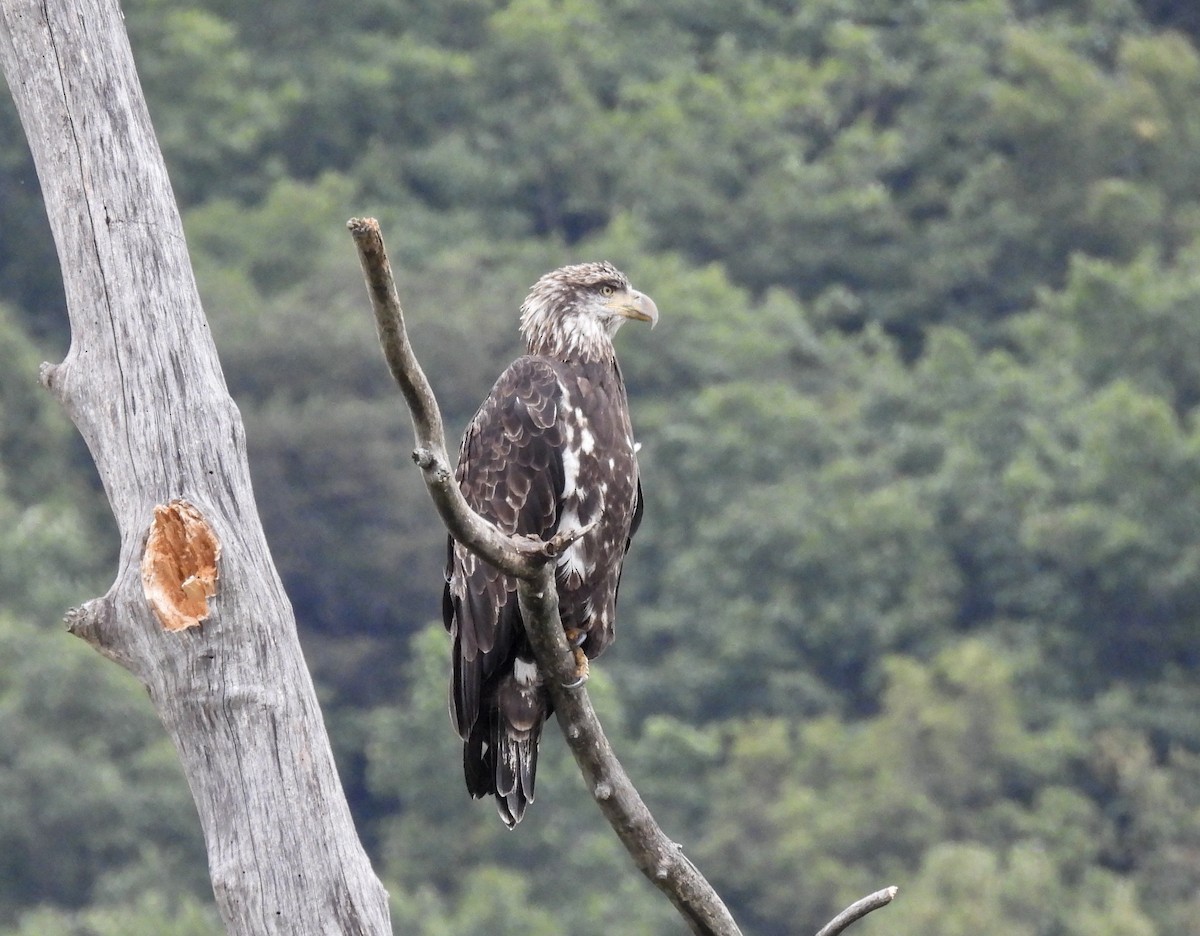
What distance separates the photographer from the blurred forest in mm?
27500

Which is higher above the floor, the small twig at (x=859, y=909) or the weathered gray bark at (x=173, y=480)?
the weathered gray bark at (x=173, y=480)

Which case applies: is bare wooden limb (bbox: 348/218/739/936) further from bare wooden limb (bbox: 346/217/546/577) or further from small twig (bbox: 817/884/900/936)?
small twig (bbox: 817/884/900/936)

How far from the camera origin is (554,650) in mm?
5172

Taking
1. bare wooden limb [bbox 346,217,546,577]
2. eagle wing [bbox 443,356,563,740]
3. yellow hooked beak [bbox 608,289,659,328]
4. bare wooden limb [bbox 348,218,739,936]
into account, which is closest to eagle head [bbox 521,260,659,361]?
yellow hooked beak [bbox 608,289,659,328]

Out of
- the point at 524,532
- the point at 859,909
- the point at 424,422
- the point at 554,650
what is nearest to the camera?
the point at 424,422

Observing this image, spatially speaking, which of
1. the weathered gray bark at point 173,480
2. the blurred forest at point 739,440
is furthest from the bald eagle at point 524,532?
the blurred forest at point 739,440

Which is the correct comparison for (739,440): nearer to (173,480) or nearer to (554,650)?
(554,650)

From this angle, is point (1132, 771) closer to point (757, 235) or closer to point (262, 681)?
point (757, 235)

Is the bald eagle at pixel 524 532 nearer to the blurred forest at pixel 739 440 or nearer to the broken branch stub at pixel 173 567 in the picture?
the broken branch stub at pixel 173 567

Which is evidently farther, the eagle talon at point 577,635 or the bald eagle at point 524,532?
the eagle talon at point 577,635

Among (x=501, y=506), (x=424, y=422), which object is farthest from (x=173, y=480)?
(x=501, y=506)

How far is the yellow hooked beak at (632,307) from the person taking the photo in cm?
696

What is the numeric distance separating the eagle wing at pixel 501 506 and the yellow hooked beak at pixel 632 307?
0.67 m

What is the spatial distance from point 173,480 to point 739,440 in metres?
28.1
